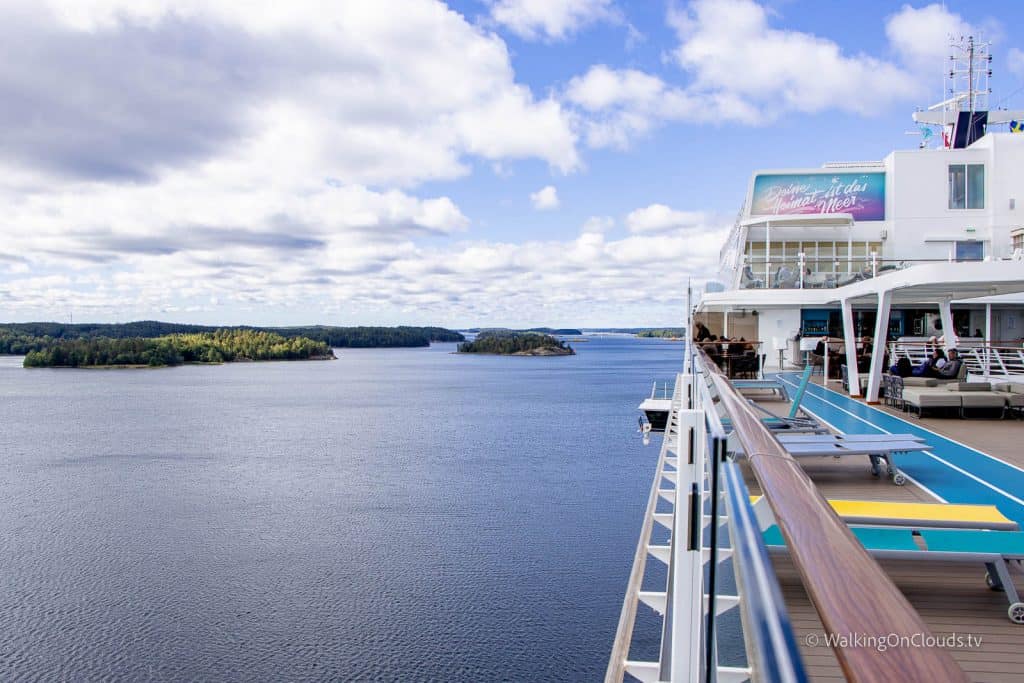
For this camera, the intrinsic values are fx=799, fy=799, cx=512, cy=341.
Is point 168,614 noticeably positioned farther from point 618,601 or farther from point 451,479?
point 451,479

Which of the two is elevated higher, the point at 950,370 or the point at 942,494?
the point at 950,370

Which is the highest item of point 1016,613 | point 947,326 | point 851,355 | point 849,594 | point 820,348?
point 947,326

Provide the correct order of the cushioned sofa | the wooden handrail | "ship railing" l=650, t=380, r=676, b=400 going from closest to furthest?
1. the wooden handrail
2. the cushioned sofa
3. "ship railing" l=650, t=380, r=676, b=400

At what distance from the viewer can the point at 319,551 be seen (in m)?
17.2

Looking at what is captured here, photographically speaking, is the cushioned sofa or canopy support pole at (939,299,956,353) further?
canopy support pole at (939,299,956,353)

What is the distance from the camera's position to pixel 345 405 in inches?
2237

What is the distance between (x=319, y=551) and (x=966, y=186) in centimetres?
2381

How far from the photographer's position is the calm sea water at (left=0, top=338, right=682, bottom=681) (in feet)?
39.4

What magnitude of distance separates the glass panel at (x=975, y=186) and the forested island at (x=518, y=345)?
5550 inches

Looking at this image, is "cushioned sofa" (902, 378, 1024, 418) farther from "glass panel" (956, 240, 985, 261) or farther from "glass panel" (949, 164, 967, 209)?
"glass panel" (949, 164, 967, 209)

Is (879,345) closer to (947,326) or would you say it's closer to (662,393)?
(947,326)

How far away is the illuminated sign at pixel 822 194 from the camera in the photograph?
90.8ft

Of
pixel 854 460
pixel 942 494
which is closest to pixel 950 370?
pixel 854 460

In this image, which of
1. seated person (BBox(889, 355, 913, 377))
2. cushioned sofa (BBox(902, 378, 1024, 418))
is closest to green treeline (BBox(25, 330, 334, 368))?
seated person (BBox(889, 355, 913, 377))
